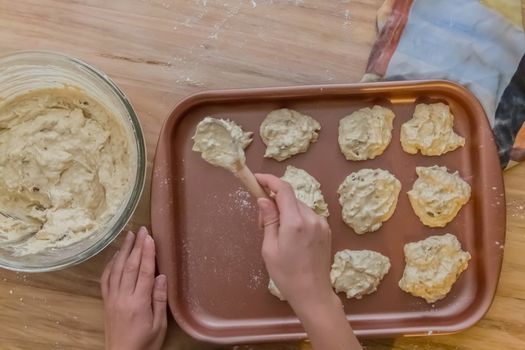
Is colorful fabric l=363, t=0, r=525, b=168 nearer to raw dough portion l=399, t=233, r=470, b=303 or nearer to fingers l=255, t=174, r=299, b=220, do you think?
raw dough portion l=399, t=233, r=470, b=303

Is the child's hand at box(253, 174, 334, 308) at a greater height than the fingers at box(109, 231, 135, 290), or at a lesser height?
greater

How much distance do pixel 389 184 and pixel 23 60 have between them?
63cm

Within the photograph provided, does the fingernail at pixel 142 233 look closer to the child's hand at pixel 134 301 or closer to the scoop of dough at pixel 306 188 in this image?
the child's hand at pixel 134 301

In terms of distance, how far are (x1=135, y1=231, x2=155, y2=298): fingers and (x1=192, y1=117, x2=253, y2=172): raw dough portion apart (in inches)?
6.9

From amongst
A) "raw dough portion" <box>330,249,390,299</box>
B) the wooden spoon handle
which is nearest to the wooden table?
"raw dough portion" <box>330,249,390,299</box>

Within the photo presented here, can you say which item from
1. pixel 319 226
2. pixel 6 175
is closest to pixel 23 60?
pixel 6 175

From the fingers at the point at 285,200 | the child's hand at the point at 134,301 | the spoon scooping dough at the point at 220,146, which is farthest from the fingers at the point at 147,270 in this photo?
the fingers at the point at 285,200

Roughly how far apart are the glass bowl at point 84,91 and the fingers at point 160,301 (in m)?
0.11

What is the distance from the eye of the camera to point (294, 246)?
96 cm

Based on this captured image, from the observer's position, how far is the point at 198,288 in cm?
118

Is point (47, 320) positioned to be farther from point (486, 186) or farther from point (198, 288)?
point (486, 186)

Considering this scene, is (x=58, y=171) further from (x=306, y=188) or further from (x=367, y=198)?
(x=367, y=198)

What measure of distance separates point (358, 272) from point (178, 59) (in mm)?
469

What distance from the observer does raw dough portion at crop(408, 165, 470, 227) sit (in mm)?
1170
